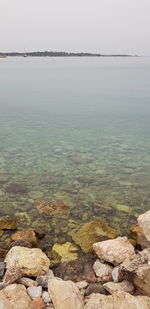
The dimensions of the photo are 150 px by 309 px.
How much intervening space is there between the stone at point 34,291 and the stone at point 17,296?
15 centimetres

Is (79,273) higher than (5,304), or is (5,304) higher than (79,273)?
(5,304)

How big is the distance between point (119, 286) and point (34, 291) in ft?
6.64

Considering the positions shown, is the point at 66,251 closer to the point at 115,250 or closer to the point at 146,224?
the point at 115,250

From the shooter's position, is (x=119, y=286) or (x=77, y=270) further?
(x=77, y=270)

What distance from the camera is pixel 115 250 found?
A: 865cm

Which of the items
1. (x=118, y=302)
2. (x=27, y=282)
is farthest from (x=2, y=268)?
(x=118, y=302)

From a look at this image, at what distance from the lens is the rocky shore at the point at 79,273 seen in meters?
6.74

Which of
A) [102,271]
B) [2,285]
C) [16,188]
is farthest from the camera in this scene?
[16,188]

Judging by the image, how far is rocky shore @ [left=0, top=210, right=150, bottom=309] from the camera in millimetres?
6742

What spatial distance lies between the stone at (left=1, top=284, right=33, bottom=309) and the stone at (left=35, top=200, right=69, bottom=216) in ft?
14.8

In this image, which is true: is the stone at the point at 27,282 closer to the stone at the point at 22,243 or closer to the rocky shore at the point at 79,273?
the rocky shore at the point at 79,273

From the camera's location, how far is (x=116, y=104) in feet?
130

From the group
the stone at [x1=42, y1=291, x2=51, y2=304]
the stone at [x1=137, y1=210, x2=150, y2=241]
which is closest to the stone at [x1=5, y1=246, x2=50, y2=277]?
the stone at [x1=42, y1=291, x2=51, y2=304]

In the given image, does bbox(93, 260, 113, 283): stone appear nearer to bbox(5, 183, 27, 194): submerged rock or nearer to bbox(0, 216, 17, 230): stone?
bbox(0, 216, 17, 230): stone
